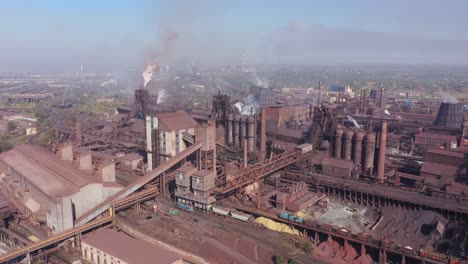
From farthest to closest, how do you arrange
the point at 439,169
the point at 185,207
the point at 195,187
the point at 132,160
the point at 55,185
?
the point at 132,160 < the point at 439,169 < the point at 185,207 < the point at 195,187 < the point at 55,185

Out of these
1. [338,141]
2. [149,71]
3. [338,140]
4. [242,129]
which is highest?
[149,71]

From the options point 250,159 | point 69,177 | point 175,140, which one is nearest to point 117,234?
point 69,177

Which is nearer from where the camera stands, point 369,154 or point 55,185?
point 55,185

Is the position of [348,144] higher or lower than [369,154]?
higher

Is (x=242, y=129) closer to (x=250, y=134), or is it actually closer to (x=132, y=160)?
(x=250, y=134)

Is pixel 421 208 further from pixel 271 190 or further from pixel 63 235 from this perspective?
pixel 63 235

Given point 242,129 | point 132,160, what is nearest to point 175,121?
point 132,160
